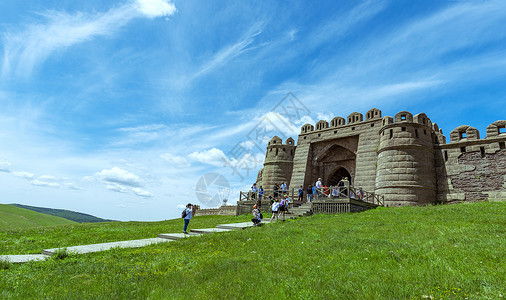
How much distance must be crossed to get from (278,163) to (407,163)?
1502 centimetres

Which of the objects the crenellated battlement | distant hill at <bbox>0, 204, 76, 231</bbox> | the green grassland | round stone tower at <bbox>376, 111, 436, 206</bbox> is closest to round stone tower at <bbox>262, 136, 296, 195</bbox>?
the crenellated battlement

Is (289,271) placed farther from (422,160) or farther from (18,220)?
(18,220)

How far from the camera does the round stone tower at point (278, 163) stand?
33.7 metres

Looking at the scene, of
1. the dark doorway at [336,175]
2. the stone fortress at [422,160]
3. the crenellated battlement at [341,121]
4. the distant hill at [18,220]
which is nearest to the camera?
the stone fortress at [422,160]

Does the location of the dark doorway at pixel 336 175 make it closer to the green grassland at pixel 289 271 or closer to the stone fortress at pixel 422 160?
the stone fortress at pixel 422 160

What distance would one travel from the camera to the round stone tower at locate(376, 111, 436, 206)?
72.6 ft

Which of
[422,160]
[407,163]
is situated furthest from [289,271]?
[422,160]

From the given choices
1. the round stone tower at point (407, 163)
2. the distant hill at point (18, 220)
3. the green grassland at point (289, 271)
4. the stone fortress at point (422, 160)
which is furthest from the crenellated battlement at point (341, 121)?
the distant hill at point (18, 220)

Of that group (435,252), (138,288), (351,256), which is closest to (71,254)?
(138,288)

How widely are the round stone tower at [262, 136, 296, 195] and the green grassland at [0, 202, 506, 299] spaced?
25153 millimetres

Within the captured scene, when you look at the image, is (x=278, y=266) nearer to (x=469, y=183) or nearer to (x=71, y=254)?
(x=71, y=254)

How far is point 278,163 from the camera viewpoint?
34.2 m

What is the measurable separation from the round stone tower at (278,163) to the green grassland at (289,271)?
25153 millimetres

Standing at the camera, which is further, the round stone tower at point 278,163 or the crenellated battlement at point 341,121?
the round stone tower at point 278,163
